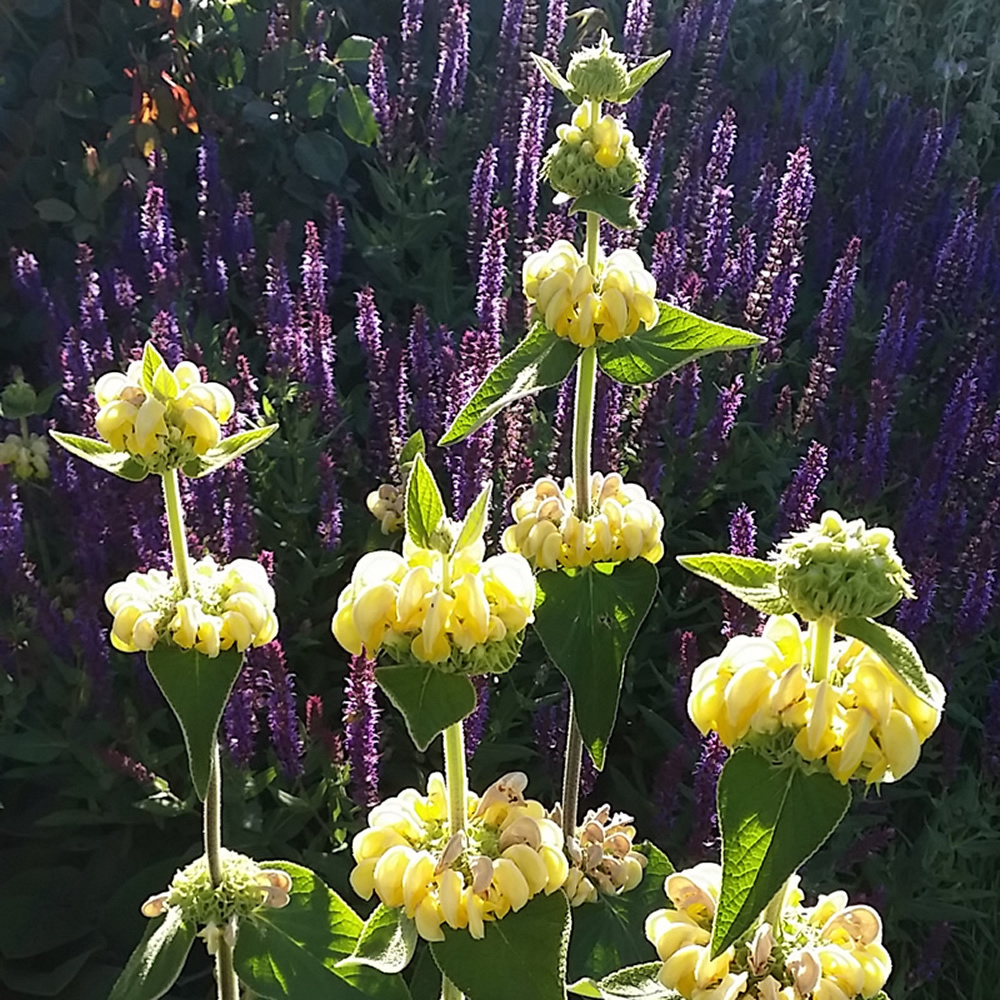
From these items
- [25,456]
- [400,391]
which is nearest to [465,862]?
[400,391]

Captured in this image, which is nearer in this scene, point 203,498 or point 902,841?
point 203,498

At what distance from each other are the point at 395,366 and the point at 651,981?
1.15 meters

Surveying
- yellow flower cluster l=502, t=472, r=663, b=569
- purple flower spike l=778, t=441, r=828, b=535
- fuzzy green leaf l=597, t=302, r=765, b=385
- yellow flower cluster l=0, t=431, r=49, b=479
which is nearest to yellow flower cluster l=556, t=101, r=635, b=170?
fuzzy green leaf l=597, t=302, r=765, b=385

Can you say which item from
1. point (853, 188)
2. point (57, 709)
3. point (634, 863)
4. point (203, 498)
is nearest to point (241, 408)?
point (203, 498)

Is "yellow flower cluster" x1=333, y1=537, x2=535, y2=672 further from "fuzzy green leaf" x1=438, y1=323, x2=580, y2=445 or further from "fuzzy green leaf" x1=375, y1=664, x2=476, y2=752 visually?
"fuzzy green leaf" x1=438, y1=323, x2=580, y2=445

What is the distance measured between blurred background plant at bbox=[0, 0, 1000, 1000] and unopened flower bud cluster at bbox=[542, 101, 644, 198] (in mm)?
497

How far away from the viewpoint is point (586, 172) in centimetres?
82

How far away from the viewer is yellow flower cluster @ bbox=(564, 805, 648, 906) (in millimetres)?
881

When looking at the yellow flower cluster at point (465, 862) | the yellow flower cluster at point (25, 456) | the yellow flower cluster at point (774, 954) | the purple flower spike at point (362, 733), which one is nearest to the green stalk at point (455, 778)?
the yellow flower cluster at point (465, 862)

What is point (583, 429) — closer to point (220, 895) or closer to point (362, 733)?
point (220, 895)

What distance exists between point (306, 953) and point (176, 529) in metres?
0.31

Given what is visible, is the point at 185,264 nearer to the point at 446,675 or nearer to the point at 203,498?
the point at 203,498

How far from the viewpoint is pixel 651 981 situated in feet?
2.23

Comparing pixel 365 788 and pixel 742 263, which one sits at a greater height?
pixel 742 263
